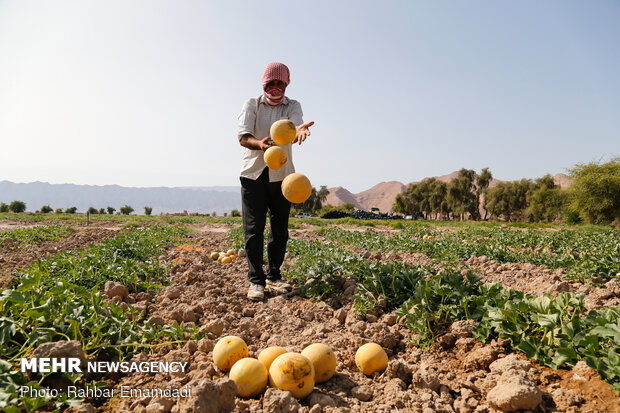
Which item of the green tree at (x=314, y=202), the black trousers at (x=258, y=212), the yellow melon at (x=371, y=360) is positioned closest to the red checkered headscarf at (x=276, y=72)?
the black trousers at (x=258, y=212)

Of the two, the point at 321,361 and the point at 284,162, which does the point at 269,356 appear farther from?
the point at 284,162

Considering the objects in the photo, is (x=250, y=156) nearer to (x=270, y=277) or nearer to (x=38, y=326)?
(x=270, y=277)

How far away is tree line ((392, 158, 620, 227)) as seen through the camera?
107ft

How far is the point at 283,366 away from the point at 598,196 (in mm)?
41006

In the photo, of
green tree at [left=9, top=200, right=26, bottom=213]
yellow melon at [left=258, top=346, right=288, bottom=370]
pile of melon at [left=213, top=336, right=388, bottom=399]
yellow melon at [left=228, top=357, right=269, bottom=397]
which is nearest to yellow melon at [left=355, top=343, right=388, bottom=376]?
pile of melon at [left=213, top=336, right=388, bottom=399]

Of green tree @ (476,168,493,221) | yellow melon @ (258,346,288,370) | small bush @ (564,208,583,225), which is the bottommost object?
yellow melon @ (258,346,288,370)

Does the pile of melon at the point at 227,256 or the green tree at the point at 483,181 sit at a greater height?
the green tree at the point at 483,181

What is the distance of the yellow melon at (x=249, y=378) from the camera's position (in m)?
1.93

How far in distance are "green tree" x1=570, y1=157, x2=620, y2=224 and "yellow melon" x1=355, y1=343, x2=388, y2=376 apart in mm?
39451

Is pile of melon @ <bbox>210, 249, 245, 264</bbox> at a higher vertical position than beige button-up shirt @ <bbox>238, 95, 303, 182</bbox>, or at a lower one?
lower

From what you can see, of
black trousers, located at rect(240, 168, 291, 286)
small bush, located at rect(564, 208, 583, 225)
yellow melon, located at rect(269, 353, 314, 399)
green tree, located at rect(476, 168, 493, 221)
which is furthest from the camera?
green tree, located at rect(476, 168, 493, 221)

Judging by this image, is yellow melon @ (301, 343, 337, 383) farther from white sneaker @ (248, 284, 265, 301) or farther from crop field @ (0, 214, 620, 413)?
white sneaker @ (248, 284, 265, 301)

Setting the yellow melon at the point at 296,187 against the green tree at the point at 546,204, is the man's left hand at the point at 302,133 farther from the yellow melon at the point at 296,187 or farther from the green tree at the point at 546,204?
the green tree at the point at 546,204

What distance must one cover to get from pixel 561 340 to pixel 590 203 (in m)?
39.3
